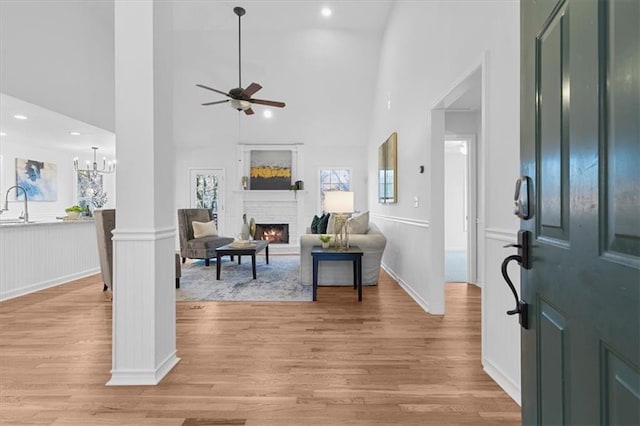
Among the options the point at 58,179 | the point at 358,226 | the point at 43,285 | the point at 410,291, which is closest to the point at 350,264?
the point at 358,226

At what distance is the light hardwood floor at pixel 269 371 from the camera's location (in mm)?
1749

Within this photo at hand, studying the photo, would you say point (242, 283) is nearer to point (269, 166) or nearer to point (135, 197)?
point (135, 197)

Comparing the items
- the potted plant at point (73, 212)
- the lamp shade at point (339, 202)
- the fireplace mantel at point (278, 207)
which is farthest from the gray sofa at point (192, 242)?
the lamp shade at point (339, 202)

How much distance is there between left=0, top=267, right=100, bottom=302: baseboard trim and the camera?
3.98 metres

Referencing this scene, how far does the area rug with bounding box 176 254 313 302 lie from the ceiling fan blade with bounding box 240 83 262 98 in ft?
9.09

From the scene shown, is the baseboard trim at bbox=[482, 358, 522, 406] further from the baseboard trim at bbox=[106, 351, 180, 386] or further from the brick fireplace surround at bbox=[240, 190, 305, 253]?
the brick fireplace surround at bbox=[240, 190, 305, 253]

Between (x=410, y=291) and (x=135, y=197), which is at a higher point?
(x=135, y=197)

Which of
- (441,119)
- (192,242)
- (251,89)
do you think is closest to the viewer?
(441,119)

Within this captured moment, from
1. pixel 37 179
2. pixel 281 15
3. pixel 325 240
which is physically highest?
pixel 281 15

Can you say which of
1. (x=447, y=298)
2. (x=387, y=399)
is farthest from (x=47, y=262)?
(x=447, y=298)

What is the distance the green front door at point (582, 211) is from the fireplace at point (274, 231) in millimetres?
7342

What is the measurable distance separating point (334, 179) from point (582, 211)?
7.54 meters

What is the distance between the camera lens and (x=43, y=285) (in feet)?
14.5

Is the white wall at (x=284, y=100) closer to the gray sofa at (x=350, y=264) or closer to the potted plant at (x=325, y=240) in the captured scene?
the gray sofa at (x=350, y=264)
